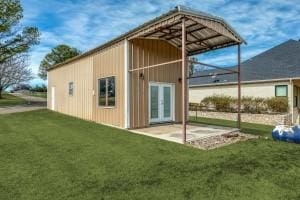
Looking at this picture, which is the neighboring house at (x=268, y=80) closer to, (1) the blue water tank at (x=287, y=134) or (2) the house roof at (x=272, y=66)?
(2) the house roof at (x=272, y=66)

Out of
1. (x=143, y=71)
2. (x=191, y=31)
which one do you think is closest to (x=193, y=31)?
(x=191, y=31)

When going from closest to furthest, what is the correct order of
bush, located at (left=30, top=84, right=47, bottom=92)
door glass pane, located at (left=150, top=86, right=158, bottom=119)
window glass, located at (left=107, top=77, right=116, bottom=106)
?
window glass, located at (left=107, top=77, right=116, bottom=106) < door glass pane, located at (left=150, top=86, right=158, bottom=119) < bush, located at (left=30, top=84, right=47, bottom=92)

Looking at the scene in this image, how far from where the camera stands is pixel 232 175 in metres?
A: 4.79

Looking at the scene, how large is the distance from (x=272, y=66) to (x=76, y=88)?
15.0 metres

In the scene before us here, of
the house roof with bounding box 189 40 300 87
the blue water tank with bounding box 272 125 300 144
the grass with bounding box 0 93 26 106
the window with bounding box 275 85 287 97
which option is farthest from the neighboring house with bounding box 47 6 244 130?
the grass with bounding box 0 93 26 106

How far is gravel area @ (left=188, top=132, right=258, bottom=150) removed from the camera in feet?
24.2

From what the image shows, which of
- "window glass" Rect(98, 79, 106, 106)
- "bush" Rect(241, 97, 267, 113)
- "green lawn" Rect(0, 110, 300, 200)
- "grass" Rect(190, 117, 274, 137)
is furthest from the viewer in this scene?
"bush" Rect(241, 97, 267, 113)

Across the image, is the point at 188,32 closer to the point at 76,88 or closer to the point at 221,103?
the point at 76,88

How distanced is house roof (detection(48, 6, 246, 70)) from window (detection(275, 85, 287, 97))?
25.5ft

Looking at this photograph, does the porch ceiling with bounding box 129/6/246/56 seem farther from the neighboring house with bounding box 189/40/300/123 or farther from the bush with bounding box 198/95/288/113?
the neighboring house with bounding box 189/40/300/123

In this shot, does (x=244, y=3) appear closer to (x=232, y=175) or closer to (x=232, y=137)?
(x=232, y=137)

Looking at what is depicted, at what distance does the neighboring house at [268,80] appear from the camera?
16.4 metres

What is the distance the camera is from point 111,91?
1130 centimetres

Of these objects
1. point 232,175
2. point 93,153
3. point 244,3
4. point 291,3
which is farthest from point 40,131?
point 291,3
